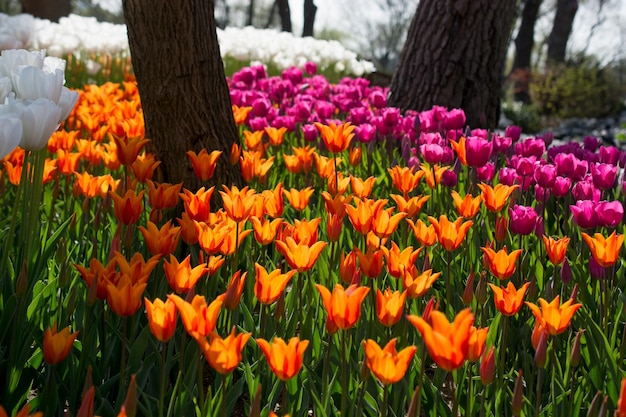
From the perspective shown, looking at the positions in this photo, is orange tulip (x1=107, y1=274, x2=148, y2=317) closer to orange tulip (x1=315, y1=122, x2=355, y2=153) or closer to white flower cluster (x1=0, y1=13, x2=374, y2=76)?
orange tulip (x1=315, y1=122, x2=355, y2=153)

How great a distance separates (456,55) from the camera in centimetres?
569

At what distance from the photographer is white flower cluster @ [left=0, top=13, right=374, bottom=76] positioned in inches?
345

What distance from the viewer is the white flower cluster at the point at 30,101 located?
1602 mm

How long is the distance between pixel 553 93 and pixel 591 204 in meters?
14.3

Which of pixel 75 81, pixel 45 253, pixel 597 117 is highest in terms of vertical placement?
pixel 45 253

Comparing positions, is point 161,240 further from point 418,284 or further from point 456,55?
point 456,55

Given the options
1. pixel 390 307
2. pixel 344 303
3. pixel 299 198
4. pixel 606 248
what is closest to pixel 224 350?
pixel 344 303

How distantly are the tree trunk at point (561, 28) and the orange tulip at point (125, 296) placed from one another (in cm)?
1956

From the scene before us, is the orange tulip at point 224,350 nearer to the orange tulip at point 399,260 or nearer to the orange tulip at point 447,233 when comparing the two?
the orange tulip at point 399,260

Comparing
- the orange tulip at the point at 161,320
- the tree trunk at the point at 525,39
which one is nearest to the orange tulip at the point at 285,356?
the orange tulip at the point at 161,320

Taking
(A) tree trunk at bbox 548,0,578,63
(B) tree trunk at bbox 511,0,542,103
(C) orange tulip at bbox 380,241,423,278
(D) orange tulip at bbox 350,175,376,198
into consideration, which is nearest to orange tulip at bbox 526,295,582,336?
(C) orange tulip at bbox 380,241,423,278

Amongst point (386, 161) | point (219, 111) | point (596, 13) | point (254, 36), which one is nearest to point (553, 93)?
point (254, 36)

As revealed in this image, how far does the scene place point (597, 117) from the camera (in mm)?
15781

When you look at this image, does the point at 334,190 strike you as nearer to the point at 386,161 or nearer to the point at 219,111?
the point at 219,111
